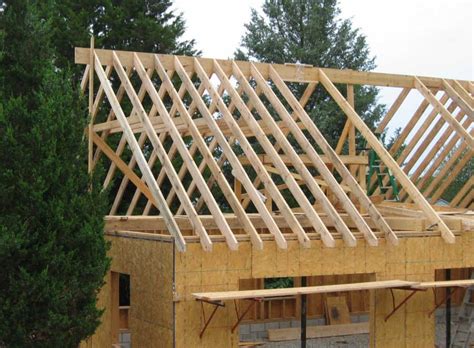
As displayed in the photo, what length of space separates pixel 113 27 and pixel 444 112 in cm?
1325

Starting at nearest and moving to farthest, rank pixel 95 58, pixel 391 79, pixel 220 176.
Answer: pixel 220 176 < pixel 95 58 < pixel 391 79

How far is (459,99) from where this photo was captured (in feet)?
59.8

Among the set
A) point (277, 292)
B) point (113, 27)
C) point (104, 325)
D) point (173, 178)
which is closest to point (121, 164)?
point (104, 325)

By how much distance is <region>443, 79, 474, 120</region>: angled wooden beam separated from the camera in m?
17.8

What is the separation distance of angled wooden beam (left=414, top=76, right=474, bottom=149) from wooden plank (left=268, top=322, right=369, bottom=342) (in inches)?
216

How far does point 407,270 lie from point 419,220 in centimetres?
123

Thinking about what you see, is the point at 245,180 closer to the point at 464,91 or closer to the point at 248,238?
the point at 248,238

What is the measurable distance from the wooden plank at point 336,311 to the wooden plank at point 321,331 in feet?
1.35

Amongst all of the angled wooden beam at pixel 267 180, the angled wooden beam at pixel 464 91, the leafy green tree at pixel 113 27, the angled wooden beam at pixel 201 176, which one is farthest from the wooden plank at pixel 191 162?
the leafy green tree at pixel 113 27

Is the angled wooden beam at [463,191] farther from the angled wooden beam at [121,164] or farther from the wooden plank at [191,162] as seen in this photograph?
the wooden plank at [191,162]

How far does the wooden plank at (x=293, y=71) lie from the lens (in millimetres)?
15609

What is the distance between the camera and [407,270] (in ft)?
46.6

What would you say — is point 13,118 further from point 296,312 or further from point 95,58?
point 296,312

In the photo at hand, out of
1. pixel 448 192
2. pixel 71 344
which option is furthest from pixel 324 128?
pixel 71 344
